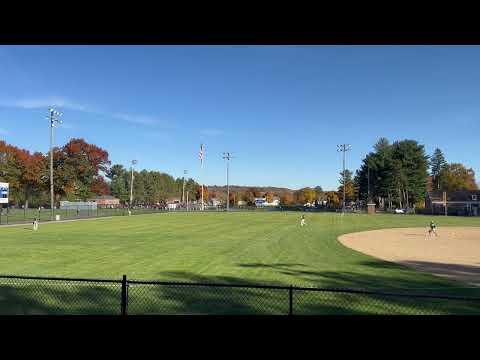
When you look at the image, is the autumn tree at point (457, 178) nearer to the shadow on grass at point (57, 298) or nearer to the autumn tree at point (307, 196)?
the autumn tree at point (307, 196)

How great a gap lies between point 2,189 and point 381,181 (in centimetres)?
9462

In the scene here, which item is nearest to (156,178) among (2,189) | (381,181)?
(381,181)

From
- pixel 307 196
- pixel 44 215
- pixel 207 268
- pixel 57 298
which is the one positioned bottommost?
pixel 207 268

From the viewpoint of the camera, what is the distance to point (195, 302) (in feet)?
41.0

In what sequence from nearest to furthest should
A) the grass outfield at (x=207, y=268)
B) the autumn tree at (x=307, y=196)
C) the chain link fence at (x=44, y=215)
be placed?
the grass outfield at (x=207, y=268)
the chain link fence at (x=44, y=215)
the autumn tree at (x=307, y=196)

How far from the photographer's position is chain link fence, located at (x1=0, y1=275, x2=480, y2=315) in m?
11.5

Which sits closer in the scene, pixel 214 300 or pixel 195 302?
pixel 195 302

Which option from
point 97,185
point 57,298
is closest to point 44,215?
point 97,185

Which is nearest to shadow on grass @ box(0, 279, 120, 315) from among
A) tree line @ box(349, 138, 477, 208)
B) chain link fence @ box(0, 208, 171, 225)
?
chain link fence @ box(0, 208, 171, 225)

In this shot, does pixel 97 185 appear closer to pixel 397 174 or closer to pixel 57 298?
pixel 397 174

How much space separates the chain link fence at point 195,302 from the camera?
37.7 ft

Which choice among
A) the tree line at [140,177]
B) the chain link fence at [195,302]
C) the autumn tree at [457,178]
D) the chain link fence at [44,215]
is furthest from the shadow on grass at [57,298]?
the autumn tree at [457,178]
